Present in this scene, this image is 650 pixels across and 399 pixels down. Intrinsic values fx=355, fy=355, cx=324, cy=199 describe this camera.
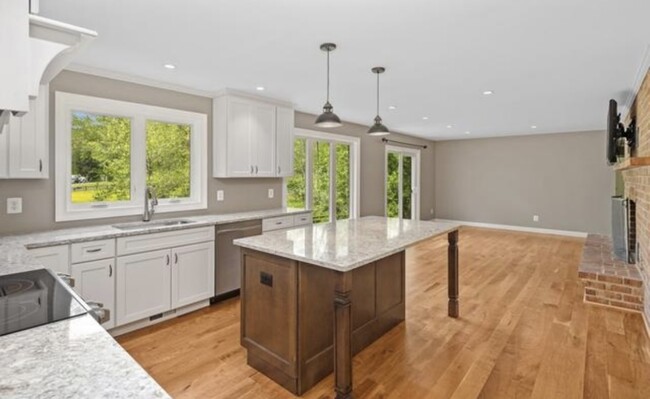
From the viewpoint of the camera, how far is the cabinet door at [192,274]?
329cm

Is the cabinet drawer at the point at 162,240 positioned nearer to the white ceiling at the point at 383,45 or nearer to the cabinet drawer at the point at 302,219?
the cabinet drawer at the point at 302,219

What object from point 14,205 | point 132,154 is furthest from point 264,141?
point 14,205

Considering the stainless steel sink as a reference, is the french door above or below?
above

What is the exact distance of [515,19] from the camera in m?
2.27

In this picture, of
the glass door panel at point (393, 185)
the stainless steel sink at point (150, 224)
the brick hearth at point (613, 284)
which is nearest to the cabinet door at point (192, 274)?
the stainless steel sink at point (150, 224)

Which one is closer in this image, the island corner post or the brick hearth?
the island corner post

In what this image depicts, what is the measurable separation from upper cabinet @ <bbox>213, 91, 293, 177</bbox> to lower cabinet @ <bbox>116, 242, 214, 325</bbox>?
107cm

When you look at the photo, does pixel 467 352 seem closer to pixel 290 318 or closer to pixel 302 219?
pixel 290 318

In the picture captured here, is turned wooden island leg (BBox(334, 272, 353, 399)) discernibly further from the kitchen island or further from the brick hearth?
the brick hearth

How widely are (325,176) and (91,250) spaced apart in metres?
3.71

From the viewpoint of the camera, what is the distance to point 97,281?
2.79 m

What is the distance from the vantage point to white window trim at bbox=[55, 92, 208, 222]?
3062mm

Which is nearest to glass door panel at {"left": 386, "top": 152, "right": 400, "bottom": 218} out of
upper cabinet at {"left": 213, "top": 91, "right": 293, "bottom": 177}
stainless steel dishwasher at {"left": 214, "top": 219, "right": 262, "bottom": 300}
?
upper cabinet at {"left": 213, "top": 91, "right": 293, "bottom": 177}

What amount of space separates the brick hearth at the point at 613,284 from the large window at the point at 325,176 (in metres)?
3.50
